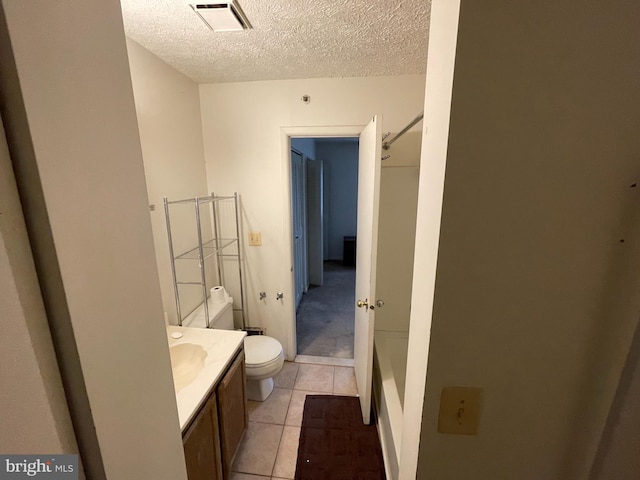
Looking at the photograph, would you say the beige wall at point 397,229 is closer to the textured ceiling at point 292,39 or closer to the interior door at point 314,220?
the textured ceiling at point 292,39

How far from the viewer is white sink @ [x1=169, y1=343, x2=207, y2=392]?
4.87 feet

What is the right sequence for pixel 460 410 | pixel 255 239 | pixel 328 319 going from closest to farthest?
pixel 460 410 → pixel 255 239 → pixel 328 319

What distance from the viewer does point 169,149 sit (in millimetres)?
1797

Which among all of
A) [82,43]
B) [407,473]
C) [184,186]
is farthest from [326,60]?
[407,473]

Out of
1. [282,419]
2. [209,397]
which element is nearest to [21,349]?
[209,397]

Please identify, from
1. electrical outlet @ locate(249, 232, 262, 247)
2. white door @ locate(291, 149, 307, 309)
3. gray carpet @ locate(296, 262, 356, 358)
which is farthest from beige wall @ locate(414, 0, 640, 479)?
white door @ locate(291, 149, 307, 309)

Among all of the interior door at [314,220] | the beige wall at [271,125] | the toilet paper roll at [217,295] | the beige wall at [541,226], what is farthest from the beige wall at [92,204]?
the interior door at [314,220]

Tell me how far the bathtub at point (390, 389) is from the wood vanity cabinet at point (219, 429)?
0.87 metres

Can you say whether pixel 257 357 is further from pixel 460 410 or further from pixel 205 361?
pixel 460 410

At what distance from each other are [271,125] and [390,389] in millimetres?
2104

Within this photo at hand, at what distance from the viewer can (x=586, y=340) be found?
22.1 inches

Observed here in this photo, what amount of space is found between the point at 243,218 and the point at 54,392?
1.95 m

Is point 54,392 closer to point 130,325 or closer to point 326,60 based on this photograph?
point 130,325

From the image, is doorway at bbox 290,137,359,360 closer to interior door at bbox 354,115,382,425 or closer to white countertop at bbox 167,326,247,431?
interior door at bbox 354,115,382,425
